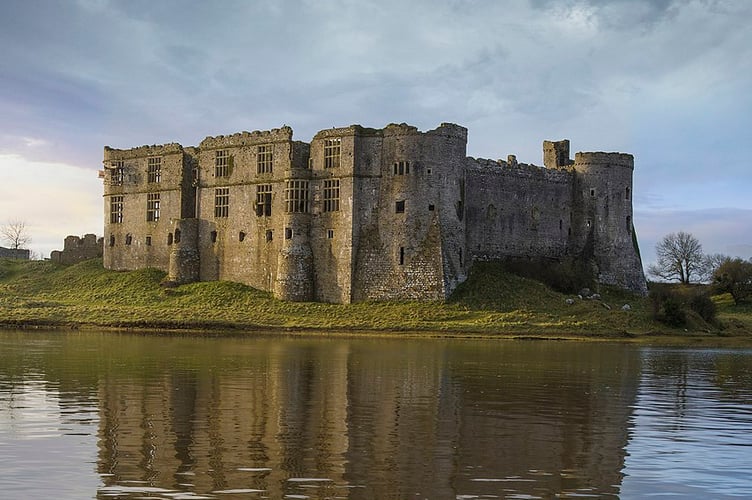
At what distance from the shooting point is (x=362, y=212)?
62469 mm

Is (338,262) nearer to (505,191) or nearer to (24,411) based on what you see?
(505,191)

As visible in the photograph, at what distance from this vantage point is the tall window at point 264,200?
66.9 m

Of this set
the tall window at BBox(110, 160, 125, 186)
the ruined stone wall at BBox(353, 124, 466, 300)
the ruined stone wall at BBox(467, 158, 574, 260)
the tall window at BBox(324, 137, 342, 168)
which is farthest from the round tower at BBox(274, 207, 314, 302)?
the tall window at BBox(110, 160, 125, 186)

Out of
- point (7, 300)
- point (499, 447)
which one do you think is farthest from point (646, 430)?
point (7, 300)

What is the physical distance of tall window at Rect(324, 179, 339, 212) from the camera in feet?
208

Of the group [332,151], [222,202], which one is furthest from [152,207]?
[332,151]

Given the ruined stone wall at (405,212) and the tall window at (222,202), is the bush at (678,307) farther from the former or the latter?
the tall window at (222,202)

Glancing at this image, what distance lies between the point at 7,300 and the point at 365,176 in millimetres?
25568

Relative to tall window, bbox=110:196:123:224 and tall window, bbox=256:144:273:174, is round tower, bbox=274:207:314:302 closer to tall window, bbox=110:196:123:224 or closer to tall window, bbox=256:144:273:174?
tall window, bbox=256:144:273:174

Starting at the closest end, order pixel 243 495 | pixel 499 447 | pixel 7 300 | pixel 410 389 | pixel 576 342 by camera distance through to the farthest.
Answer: pixel 243 495, pixel 499 447, pixel 410 389, pixel 576 342, pixel 7 300

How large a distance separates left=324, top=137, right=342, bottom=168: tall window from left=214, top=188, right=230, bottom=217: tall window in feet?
31.3

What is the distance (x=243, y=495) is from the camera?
529 inches

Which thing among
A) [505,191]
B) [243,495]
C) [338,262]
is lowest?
[243,495]

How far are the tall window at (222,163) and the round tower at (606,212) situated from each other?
25.2m
